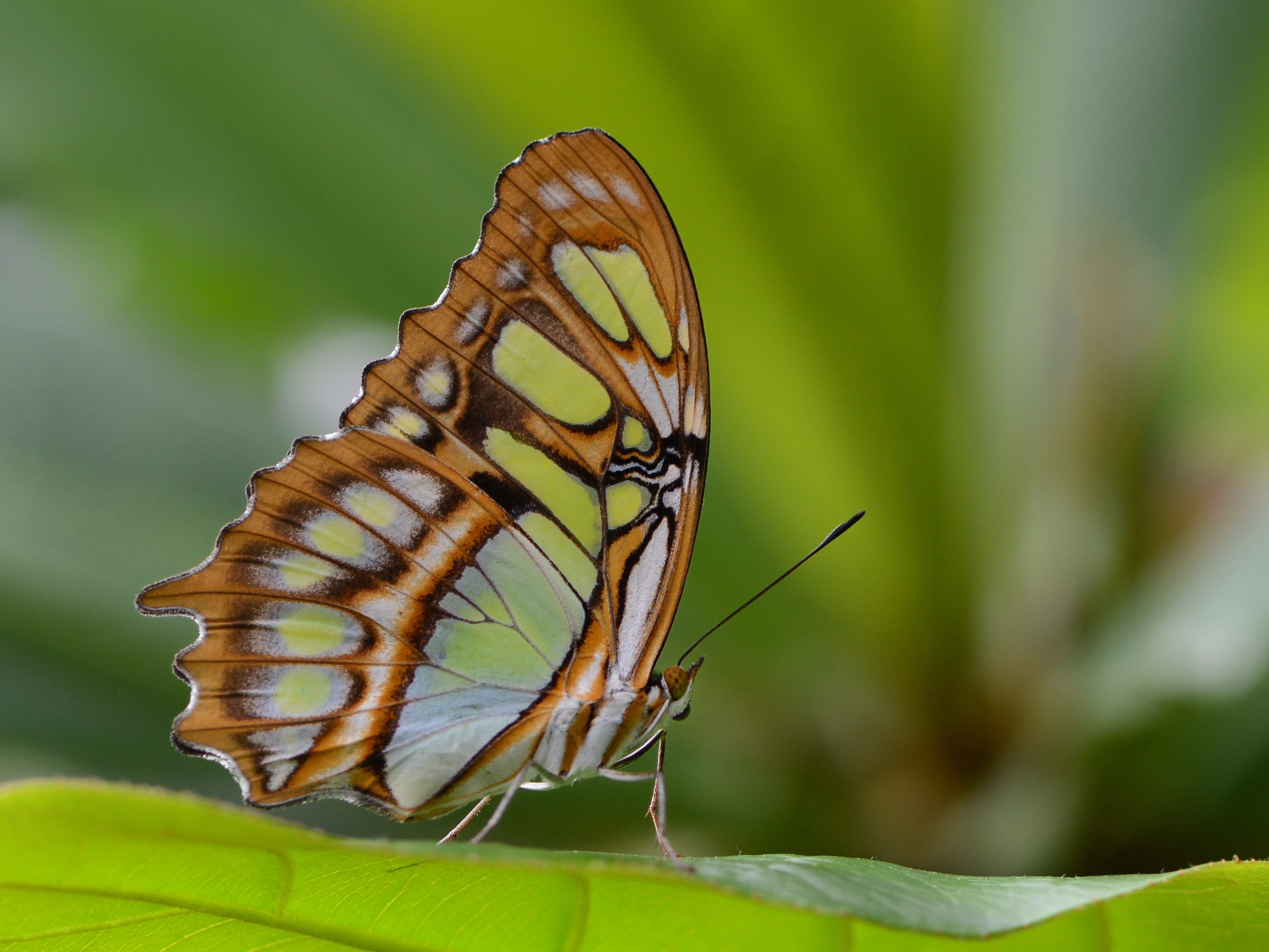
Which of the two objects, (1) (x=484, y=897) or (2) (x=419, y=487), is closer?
(1) (x=484, y=897)

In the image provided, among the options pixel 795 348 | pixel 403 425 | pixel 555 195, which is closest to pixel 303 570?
pixel 403 425

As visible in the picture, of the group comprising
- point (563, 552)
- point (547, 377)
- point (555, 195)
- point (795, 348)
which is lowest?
point (563, 552)

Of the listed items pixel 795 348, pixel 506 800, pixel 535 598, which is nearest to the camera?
pixel 506 800

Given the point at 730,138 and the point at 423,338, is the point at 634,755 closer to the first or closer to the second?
the point at 423,338

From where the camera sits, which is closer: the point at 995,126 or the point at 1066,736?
the point at 1066,736

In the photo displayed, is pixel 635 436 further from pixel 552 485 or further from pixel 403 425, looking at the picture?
pixel 403 425

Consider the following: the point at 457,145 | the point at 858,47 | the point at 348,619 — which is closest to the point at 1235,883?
the point at 348,619
